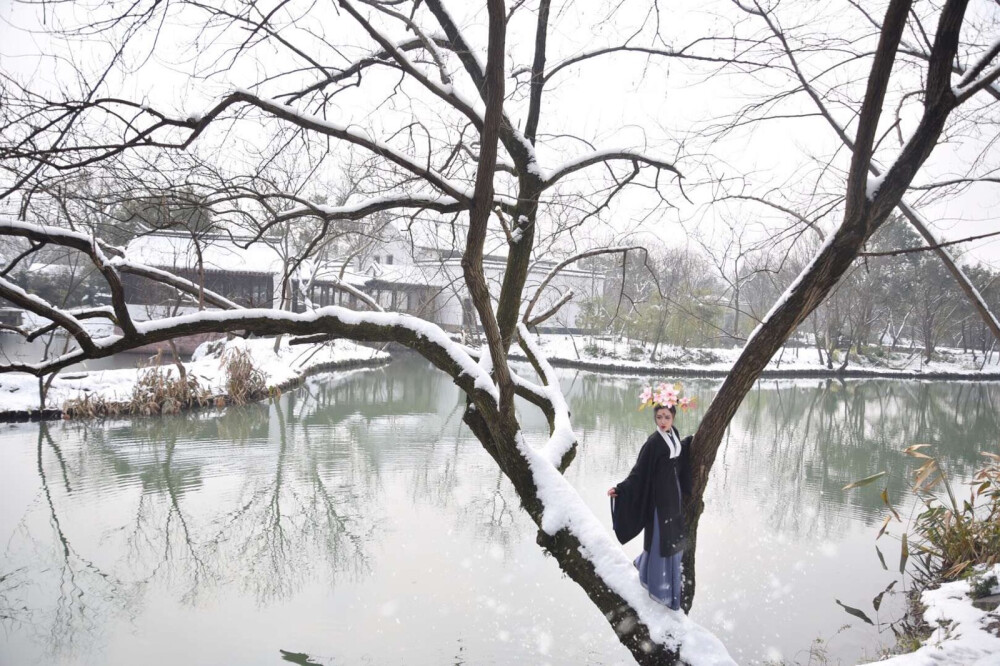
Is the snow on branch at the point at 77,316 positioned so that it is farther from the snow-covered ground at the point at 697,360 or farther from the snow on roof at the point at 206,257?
the snow-covered ground at the point at 697,360

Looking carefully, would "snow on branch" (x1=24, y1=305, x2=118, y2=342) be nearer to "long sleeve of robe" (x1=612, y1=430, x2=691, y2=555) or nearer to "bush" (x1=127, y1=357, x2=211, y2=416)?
"long sleeve of robe" (x1=612, y1=430, x2=691, y2=555)

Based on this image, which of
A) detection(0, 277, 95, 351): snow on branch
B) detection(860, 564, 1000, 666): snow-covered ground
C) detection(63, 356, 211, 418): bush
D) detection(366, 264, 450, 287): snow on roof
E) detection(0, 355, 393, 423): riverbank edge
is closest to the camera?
detection(0, 277, 95, 351): snow on branch

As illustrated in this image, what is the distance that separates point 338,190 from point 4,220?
14.4m

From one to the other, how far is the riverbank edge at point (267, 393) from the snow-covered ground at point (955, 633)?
10.4 meters

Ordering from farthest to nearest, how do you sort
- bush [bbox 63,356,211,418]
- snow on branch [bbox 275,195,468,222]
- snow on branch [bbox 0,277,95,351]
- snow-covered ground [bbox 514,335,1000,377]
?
snow-covered ground [bbox 514,335,1000,377]
bush [bbox 63,356,211,418]
snow on branch [bbox 275,195,468,222]
snow on branch [bbox 0,277,95,351]

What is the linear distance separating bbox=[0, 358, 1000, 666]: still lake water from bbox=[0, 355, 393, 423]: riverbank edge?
50 centimetres

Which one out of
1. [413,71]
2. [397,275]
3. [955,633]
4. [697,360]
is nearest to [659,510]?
[955,633]

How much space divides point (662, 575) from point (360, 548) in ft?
10.2

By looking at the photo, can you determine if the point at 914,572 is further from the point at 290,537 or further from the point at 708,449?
the point at 290,537

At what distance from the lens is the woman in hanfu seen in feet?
9.77

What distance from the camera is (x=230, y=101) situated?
303cm

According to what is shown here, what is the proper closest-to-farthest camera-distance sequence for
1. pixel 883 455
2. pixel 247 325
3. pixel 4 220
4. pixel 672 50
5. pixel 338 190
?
pixel 4 220
pixel 247 325
pixel 672 50
pixel 883 455
pixel 338 190

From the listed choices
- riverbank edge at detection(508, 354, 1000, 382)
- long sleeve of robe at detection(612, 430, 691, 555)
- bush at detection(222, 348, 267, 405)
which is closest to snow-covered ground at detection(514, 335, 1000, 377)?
riverbank edge at detection(508, 354, 1000, 382)

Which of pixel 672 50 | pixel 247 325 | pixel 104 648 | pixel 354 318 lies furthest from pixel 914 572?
pixel 104 648
